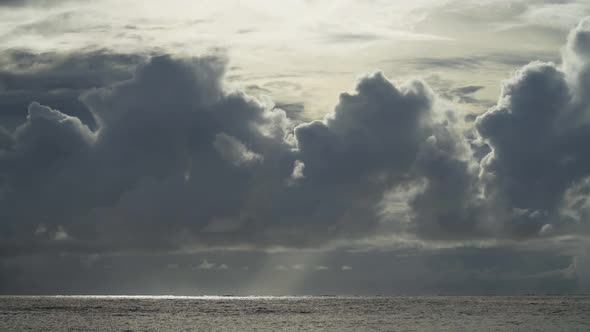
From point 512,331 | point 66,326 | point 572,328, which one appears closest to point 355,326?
point 512,331

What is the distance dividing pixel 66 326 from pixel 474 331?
8153 centimetres

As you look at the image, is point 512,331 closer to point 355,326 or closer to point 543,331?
point 543,331

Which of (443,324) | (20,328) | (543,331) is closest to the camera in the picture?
(543,331)

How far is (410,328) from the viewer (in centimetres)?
14688

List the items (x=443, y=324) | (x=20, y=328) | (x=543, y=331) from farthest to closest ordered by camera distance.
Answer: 1. (x=443, y=324)
2. (x=20, y=328)
3. (x=543, y=331)

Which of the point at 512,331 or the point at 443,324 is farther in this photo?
the point at 443,324

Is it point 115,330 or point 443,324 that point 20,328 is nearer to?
point 115,330

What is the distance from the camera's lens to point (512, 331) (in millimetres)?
138000

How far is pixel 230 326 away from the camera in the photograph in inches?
6053

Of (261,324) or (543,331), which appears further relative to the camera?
(261,324)

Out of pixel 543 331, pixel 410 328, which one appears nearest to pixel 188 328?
pixel 410 328

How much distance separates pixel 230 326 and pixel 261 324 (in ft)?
34.7

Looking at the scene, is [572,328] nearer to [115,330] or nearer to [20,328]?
[115,330]

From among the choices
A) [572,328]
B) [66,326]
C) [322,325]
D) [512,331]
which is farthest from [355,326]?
[66,326]
